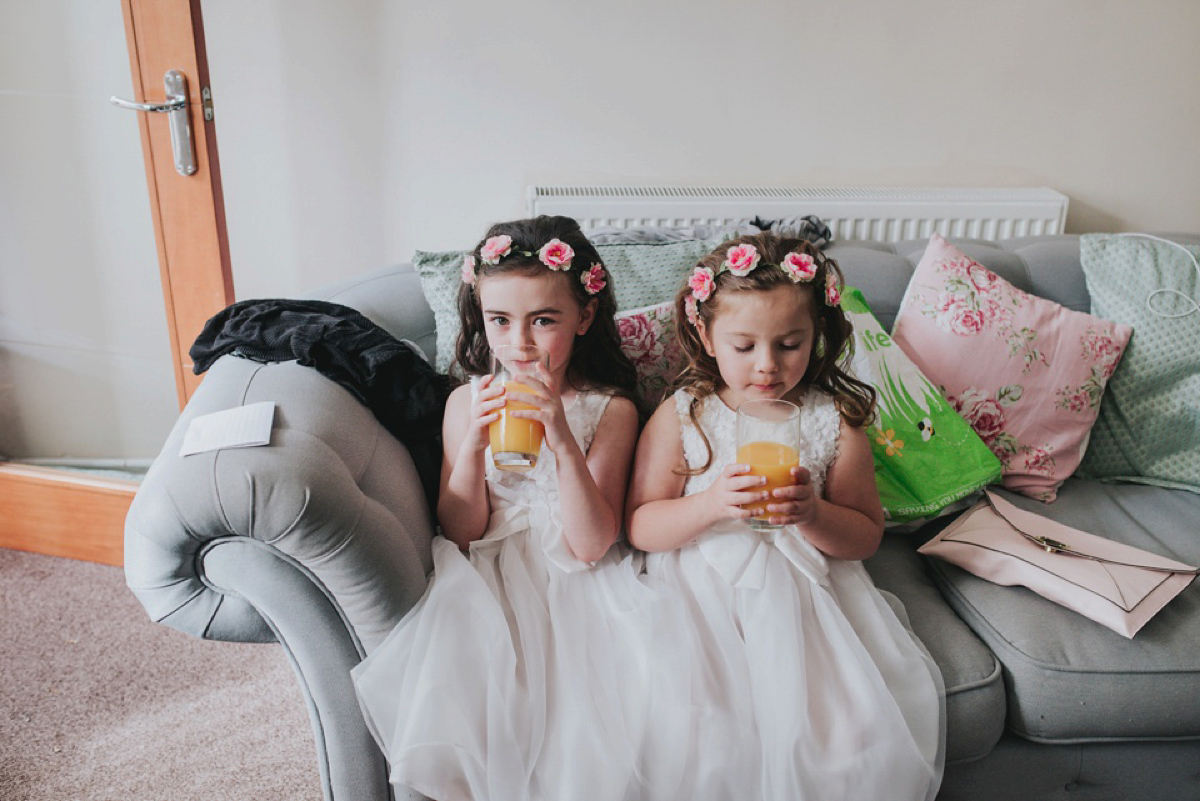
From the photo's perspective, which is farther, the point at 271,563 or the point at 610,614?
the point at 610,614

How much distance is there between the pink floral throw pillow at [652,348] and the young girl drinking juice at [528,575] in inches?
3.5

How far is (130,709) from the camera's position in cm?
188

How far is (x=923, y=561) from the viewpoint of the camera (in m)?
1.70

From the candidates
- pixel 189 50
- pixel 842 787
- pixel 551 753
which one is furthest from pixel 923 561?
pixel 189 50

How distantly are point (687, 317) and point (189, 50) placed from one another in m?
1.39

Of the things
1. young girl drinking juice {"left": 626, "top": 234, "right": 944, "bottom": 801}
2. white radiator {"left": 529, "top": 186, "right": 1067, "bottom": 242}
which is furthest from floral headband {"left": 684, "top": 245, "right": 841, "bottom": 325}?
white radiator {"left": 529, "top": 186, "right": 1067, "bottom": 242}

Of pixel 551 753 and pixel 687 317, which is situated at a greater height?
pixel 687 317

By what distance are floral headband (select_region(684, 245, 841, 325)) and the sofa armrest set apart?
58 cm

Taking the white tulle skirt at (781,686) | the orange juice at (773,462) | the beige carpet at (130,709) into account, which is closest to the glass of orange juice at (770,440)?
the orange juice at (773,462)

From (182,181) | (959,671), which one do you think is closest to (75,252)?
(182,181)

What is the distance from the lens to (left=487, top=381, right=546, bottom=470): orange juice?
4.17 ft

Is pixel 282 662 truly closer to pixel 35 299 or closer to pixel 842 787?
pixel 35 299

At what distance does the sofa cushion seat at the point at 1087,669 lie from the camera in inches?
54.1

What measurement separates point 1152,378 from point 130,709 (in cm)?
233
